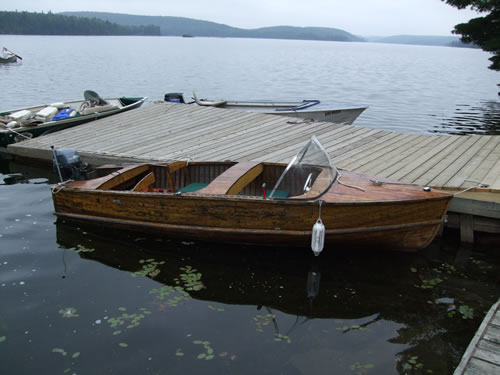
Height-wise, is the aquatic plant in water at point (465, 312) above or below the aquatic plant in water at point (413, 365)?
above

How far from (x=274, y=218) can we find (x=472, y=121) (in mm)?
19790

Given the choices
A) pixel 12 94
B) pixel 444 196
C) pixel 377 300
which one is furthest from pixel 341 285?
pixel 12 94

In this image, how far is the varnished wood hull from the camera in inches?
275

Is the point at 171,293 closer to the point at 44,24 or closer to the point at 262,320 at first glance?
the point at 262,320

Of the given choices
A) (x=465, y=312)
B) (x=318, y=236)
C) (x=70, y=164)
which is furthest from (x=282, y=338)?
(x=70, y=164)

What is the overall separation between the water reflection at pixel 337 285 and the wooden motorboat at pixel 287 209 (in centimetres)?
31

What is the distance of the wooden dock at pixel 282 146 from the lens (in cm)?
833

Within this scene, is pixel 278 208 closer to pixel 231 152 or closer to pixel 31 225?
pixel 231 152

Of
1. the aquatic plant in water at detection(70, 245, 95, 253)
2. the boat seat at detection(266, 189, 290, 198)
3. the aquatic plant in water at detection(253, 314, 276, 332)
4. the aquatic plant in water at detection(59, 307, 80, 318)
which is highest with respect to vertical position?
the boat seat at detection(266, 189, 290, 198)

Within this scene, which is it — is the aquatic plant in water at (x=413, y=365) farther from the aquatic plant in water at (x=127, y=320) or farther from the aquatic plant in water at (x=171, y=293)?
the aquatic plant in water at (x=127, y=320)

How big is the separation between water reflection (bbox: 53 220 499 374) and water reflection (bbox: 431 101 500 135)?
580 inches

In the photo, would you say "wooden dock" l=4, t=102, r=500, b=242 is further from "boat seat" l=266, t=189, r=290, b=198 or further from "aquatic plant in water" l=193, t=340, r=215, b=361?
"aquatic plant in water" l=193, t=340, r=215, b=361

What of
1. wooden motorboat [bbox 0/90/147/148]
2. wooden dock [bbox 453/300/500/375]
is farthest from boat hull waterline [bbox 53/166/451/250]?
wooden motorboat [bbox 0/90/147/148]

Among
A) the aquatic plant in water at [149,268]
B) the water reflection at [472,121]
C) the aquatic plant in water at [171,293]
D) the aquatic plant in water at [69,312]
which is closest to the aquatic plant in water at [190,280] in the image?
the aquatic plant in water at [171,293]
